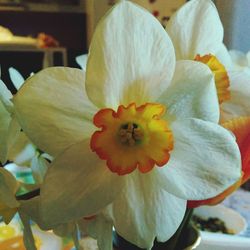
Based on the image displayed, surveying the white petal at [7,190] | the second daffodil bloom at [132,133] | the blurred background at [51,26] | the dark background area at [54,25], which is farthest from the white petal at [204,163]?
the dark background area at [54,25]

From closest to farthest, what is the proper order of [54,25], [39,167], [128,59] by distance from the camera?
1. [128,59]
2. [39,167]
3. [54,25]

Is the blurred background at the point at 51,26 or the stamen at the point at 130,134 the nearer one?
the stamen at the point at 130,134

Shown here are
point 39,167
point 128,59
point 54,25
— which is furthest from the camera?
point 54,25

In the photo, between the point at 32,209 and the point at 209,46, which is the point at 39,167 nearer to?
the point at 32,209

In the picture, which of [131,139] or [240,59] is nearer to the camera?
[131,139]

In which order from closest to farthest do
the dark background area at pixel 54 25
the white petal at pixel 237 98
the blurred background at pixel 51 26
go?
the white petal at pixel 237 98, the blurred background at pixel 51 26, the dark background area at pixel 54 25

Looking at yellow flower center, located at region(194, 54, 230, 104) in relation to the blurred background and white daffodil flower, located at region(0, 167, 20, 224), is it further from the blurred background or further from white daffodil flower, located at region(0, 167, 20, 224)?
the blurred background

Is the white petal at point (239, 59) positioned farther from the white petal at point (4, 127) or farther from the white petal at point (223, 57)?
Answer: the white petal at point (4, 127)

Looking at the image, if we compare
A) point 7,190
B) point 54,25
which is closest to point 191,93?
point 7,190
